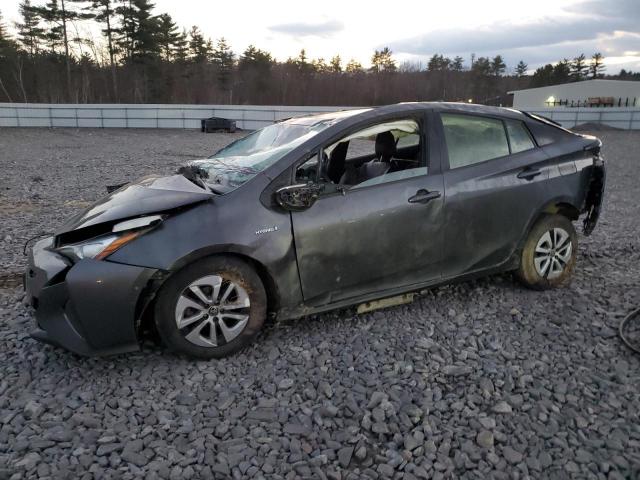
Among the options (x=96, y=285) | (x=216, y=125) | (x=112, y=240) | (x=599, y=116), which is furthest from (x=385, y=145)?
(x=599, y=116)

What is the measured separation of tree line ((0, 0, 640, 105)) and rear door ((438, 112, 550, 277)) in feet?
159

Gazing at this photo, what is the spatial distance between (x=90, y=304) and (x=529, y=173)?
3.38 m

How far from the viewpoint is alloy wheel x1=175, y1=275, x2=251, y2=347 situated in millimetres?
3129

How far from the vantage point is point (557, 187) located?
4273 mm

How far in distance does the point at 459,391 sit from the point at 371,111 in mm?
2096

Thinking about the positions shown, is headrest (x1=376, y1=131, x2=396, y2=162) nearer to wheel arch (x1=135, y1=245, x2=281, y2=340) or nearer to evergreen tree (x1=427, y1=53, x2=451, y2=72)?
wheel arch (x1=135, y1=245, x2=281, y2=340)

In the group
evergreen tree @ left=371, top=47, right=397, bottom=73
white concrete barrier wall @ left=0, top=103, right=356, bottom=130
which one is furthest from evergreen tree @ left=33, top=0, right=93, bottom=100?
evergreen tree @ left=371, top=47, right=397, bottom=73

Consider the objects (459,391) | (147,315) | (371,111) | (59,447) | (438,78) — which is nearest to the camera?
(59,447)

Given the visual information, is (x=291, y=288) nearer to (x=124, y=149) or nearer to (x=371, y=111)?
(x=371, y=111)

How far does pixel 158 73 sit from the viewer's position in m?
48.4

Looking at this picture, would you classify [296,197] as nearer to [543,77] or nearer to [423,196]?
[423,196]

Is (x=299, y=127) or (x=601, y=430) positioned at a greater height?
(x=299, y=127)

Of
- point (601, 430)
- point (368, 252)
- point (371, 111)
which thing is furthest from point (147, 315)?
point (601, 430)

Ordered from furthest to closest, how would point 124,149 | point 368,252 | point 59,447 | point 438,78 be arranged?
point 438,78 → point 124,149 → point 368,252 → point 59,447
